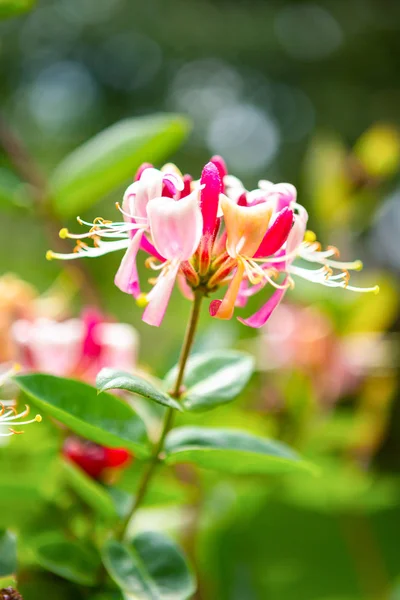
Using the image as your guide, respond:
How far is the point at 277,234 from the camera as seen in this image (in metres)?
0.41

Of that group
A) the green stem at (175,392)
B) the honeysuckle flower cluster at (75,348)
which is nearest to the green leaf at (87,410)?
the green stem at (175,392)

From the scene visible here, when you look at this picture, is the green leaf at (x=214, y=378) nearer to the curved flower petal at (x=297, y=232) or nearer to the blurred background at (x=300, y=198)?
the curved flower petal at (x=297, y=232)

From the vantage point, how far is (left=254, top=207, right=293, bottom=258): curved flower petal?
1.32ft

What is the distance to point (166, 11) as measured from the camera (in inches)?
131

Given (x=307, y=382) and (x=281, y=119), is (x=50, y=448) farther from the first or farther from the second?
(x=281, y=119)

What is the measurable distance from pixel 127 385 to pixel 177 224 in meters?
0.09

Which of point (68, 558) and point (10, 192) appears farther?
point (10, 192)

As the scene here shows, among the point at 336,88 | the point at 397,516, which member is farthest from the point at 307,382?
the point at 336,88

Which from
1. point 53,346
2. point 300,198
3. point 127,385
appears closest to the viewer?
point 127,385

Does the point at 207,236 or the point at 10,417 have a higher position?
the point at 207,236

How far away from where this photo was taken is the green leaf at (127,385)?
1.18 ft

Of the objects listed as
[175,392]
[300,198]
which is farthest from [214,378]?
[300,198]

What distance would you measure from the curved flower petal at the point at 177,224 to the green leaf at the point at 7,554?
182 mm

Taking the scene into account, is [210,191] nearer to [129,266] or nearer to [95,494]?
[129,266]
